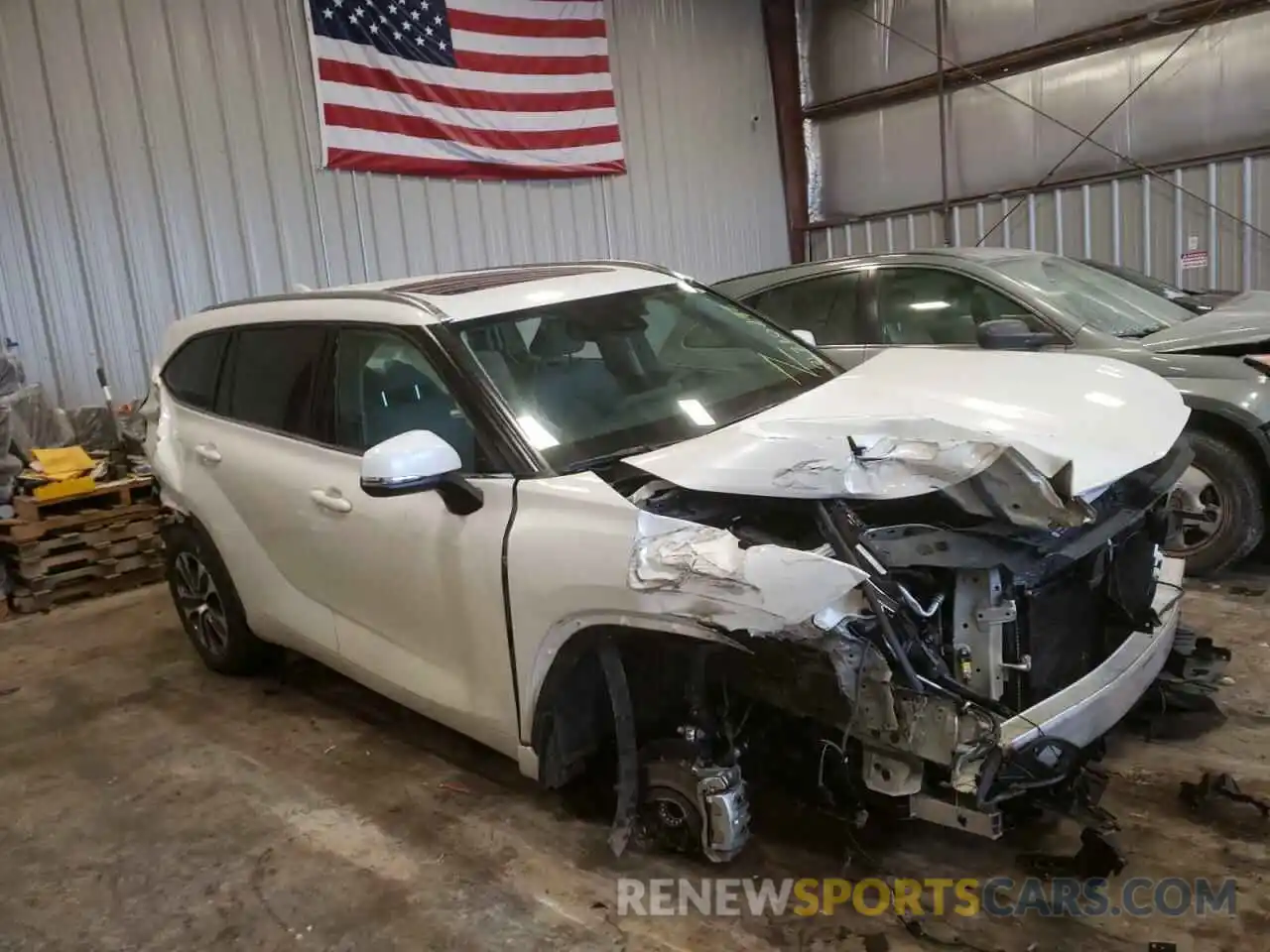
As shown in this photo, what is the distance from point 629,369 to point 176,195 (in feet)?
17.4

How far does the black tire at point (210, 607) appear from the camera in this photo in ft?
13.7

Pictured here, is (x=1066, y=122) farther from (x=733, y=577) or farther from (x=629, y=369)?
(x=733, y=577)

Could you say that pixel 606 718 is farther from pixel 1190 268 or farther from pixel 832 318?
pixel 1190 268

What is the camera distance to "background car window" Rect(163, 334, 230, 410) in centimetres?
417

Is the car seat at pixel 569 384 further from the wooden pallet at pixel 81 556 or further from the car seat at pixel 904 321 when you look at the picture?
the wooden pallet at pixel 81 556

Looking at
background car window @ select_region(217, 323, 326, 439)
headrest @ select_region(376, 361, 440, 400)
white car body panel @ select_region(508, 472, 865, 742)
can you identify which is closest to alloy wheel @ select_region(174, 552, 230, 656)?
background car window @ select_region(217, 323, 326, 439)

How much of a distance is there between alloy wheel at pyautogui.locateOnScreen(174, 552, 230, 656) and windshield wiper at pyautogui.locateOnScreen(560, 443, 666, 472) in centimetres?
224

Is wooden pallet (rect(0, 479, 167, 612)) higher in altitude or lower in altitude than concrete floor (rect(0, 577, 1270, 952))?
higher

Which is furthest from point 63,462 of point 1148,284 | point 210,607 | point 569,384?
point 1148,284

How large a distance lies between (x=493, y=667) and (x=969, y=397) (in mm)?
1514

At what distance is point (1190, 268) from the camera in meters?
8.92

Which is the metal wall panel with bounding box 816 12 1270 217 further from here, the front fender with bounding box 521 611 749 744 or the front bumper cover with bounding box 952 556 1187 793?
the front fender with bounding box 521 611 749 744

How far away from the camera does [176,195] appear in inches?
280
